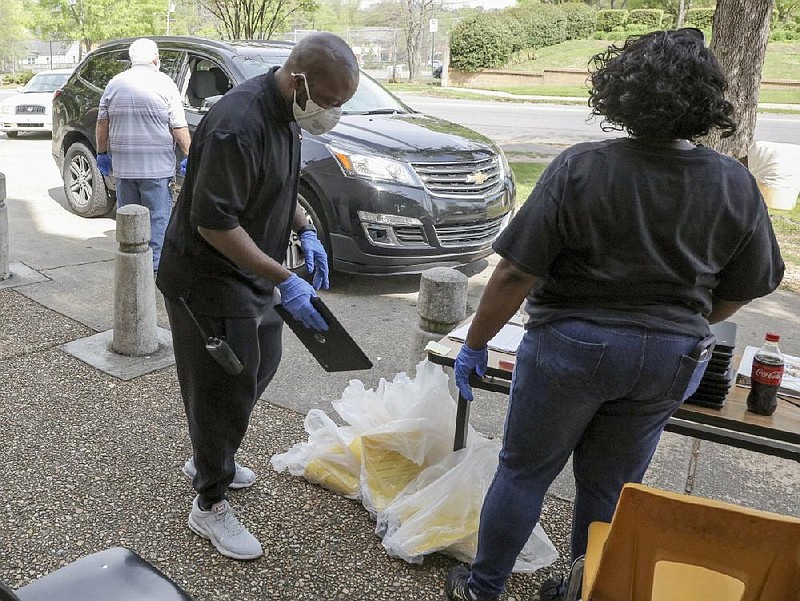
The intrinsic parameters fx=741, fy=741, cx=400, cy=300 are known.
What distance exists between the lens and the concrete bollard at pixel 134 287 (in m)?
4.38

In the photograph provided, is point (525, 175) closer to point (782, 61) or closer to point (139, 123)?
point (139, 123)

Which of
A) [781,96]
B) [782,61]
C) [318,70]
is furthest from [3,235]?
[782,61]

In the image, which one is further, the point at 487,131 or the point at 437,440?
the point at 487,131

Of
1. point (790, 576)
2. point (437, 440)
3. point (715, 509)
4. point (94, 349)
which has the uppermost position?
point (715, 509)

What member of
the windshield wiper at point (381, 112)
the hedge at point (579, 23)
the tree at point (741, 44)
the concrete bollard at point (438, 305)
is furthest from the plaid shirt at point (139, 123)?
the hedge at point (579, 23)

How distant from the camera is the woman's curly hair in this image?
1878 mm

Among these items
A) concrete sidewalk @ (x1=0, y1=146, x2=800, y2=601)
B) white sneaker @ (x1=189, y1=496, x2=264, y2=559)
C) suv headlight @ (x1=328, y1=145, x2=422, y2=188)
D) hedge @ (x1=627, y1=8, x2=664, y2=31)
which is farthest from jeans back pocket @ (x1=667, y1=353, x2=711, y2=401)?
hedge @ (x1=627, y1=8, x2=664, y2=31)

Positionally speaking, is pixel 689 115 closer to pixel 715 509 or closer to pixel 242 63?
pixel 715 509

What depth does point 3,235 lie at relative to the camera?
5.64 m

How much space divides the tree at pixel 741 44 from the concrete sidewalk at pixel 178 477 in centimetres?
374

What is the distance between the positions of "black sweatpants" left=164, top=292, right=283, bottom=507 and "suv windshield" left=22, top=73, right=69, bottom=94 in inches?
605

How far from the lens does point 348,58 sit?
8.04 ft

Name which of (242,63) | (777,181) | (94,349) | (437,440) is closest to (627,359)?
(437,440)

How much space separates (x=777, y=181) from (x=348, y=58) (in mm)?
8835
